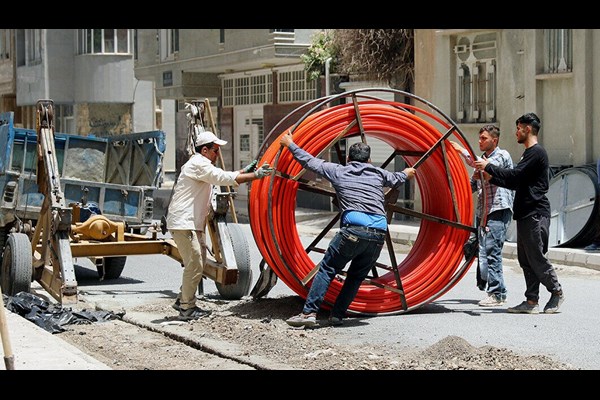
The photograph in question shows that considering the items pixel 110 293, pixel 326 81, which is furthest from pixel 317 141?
pixel 326 81

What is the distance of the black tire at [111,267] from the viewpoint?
52.7 feet

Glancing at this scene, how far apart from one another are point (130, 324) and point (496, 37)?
40.8 ft

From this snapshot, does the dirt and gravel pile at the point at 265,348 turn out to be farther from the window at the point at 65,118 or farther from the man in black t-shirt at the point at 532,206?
the window at the point at 65,118

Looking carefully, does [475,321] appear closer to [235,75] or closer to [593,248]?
[593,248]

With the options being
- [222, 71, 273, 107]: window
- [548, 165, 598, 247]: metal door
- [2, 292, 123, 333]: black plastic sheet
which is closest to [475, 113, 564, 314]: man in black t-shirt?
[2, 292, 123, 333]: black plastic sheet

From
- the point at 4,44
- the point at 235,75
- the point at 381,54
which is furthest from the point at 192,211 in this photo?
the point at 4,44

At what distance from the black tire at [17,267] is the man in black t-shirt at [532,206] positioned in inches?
205

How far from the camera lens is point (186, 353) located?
10562 millimetres

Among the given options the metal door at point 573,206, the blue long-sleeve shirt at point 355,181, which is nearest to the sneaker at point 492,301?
the blue long-sleeve shirt at point 355,181

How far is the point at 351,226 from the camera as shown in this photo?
36.6 feet

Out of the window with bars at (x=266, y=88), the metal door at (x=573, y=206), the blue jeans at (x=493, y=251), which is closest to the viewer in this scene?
the blue jeans at (x=493, y=251)

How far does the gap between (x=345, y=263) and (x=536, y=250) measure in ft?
6.64

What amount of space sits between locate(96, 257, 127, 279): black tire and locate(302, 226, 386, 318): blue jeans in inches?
207

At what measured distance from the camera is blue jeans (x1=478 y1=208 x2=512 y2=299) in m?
12.5
